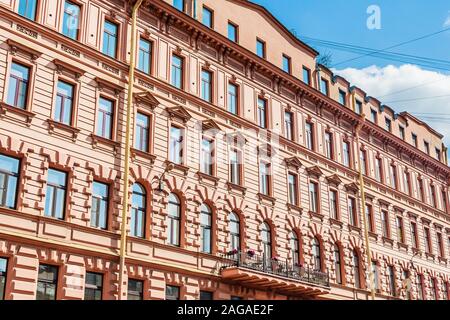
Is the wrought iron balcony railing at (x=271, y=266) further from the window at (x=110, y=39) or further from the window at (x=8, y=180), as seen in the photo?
the window at (x=110, y=39)

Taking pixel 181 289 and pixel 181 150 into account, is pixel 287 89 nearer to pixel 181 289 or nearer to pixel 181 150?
pixel 181 150

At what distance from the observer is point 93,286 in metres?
22.0

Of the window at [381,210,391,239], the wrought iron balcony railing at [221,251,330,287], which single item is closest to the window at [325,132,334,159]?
the window at [381,210,391,239]

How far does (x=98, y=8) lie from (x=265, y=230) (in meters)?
13.6

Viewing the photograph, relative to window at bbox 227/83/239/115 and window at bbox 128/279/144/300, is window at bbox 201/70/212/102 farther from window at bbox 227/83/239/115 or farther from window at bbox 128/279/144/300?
window at bbox 128/279/144/300

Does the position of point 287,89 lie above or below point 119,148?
above

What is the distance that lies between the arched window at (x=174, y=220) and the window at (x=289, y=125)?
10329 millimetres

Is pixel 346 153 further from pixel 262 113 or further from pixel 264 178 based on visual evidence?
pixel 264 178

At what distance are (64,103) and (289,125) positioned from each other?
15350 mm

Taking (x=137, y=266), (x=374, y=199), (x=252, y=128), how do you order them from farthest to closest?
1. (x=374, y=199)
2. (x=252, y=128)
3. (x=137, y=266)

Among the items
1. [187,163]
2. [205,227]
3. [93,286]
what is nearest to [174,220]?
[205,227]

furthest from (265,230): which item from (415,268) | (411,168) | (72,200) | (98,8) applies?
(411,168)

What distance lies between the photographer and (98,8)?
25719mm
